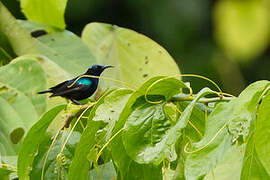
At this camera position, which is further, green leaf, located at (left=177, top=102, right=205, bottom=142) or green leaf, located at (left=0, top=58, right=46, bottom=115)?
green leaf, located at (left=0, top=58, right=46, bottom=115)

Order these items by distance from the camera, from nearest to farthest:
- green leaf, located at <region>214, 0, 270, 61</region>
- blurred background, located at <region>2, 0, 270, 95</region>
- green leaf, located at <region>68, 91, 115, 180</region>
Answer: green leaf, located at <region>68, 91, 115, 180</region>, green leaf, located at <region>214, 0, 270, 61</region>, blurred background, located at <region>2, 0, 270, 95</region>

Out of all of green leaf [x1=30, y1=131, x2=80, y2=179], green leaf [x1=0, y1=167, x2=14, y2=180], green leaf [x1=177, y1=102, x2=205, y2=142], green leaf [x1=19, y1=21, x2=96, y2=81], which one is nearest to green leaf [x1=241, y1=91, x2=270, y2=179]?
green leaf [x1=177, y1=102, x2=205, y2=142]

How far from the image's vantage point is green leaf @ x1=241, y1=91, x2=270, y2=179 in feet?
1.70

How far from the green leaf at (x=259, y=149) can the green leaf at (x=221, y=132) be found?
11 millimetres

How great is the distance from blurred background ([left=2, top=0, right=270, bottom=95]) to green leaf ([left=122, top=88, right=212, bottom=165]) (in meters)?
2.90

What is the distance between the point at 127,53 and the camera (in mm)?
1338

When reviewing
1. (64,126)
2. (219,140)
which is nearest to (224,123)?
(219,140)

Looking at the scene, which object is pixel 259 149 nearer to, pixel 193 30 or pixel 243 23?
pixel 243 23

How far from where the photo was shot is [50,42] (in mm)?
1332

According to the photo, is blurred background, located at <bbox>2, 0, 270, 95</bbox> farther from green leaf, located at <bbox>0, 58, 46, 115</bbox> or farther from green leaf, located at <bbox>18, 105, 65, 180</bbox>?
green leaf, located at <bbox>18, 105, 65, 180</bbox>

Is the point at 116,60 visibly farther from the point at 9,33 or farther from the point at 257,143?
the point at 257,143

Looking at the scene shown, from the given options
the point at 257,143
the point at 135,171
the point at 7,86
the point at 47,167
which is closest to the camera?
the point at 257,143

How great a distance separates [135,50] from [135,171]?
0.73 m

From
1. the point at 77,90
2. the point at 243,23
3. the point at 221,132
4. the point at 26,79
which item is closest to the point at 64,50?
the point at 26,79
